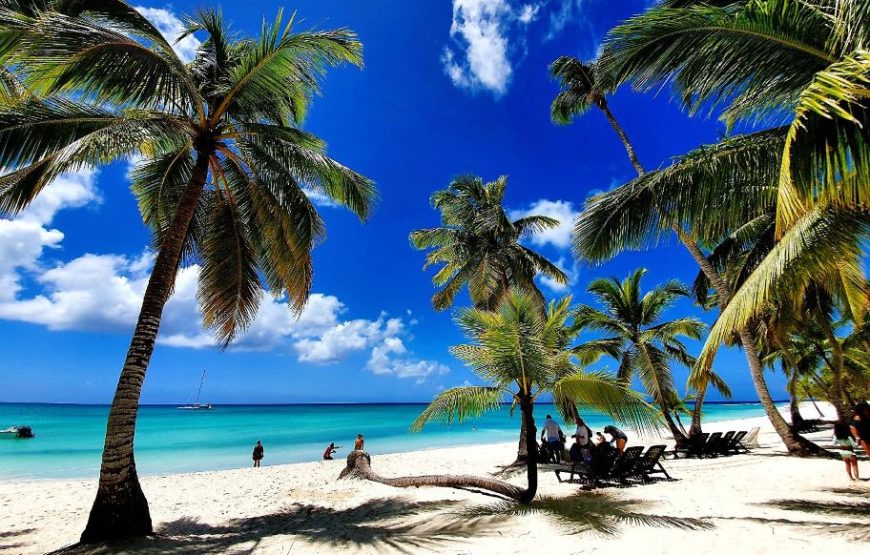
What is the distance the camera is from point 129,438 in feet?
19.9

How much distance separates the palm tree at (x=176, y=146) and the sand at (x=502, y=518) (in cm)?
199

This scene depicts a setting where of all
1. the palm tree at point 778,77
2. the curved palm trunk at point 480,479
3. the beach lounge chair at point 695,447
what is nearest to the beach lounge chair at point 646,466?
the curved palm trunk at point 480,479

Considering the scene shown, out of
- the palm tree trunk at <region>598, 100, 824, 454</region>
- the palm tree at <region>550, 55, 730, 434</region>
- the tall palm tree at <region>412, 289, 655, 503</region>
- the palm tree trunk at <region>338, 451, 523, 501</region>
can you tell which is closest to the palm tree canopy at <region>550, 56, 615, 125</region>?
the palm tree at <region>550, 55, 730, 434</region>

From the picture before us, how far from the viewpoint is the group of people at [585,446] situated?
28.4ft

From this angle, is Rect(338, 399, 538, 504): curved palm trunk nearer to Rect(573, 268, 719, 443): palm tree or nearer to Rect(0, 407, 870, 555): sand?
Rect(0, 407, 870, 555): sand

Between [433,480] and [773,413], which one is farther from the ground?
[773,413]

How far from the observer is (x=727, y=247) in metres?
11.8

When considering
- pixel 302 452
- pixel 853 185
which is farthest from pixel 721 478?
pixel 302 452

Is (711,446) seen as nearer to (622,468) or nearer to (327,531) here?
(622,468)

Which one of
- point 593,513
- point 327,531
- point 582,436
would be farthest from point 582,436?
point 327,531

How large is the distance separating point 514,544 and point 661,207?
4.81 meters

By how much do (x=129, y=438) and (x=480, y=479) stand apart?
20.3 feet

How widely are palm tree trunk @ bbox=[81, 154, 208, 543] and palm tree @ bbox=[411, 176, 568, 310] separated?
10870mm

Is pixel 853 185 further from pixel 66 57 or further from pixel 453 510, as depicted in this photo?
pixel 66 57
